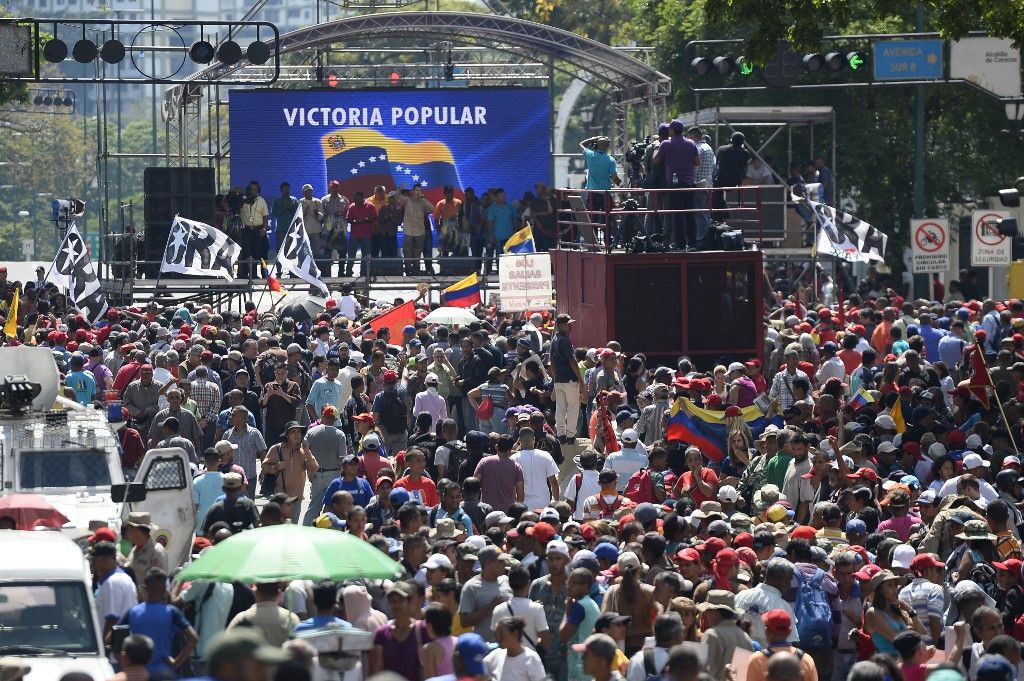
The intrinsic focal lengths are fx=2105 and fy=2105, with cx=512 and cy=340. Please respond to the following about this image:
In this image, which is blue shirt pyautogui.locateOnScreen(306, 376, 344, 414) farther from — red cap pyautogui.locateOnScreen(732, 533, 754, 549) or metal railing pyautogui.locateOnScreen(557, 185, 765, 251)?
red cap pyautogui.locateOnScreen(732, 533, 754, 549)

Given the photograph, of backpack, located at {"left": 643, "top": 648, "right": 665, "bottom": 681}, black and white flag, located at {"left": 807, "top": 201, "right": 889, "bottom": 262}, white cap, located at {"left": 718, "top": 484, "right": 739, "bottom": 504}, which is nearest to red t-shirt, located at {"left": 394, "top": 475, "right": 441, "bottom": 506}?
white cap, located at {"left": 718, "top": 484, "right": 739, "bottom": 504}

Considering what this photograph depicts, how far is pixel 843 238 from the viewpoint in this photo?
103ft

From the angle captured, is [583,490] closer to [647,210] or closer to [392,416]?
[392,416]

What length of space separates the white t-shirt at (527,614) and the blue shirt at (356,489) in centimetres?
443

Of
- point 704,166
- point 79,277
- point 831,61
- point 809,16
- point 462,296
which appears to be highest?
point 831,61

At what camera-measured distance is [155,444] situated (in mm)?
18969

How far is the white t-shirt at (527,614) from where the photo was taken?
455 inches

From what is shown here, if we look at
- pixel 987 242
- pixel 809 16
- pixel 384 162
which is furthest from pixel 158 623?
pixel 384 162

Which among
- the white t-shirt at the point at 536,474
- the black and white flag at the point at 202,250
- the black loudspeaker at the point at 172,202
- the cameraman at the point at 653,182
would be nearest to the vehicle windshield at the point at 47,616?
the white t-shirt at the point at 536,474

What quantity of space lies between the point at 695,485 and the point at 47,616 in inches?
247

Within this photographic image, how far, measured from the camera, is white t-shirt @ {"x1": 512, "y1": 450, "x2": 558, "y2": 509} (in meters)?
17.0

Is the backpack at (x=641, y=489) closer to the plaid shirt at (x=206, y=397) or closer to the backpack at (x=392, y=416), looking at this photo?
the backpack at (x=392, y=416)

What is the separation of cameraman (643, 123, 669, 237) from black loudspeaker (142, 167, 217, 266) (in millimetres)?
13451

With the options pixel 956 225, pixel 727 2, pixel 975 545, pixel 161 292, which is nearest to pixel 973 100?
pixel 956 225
